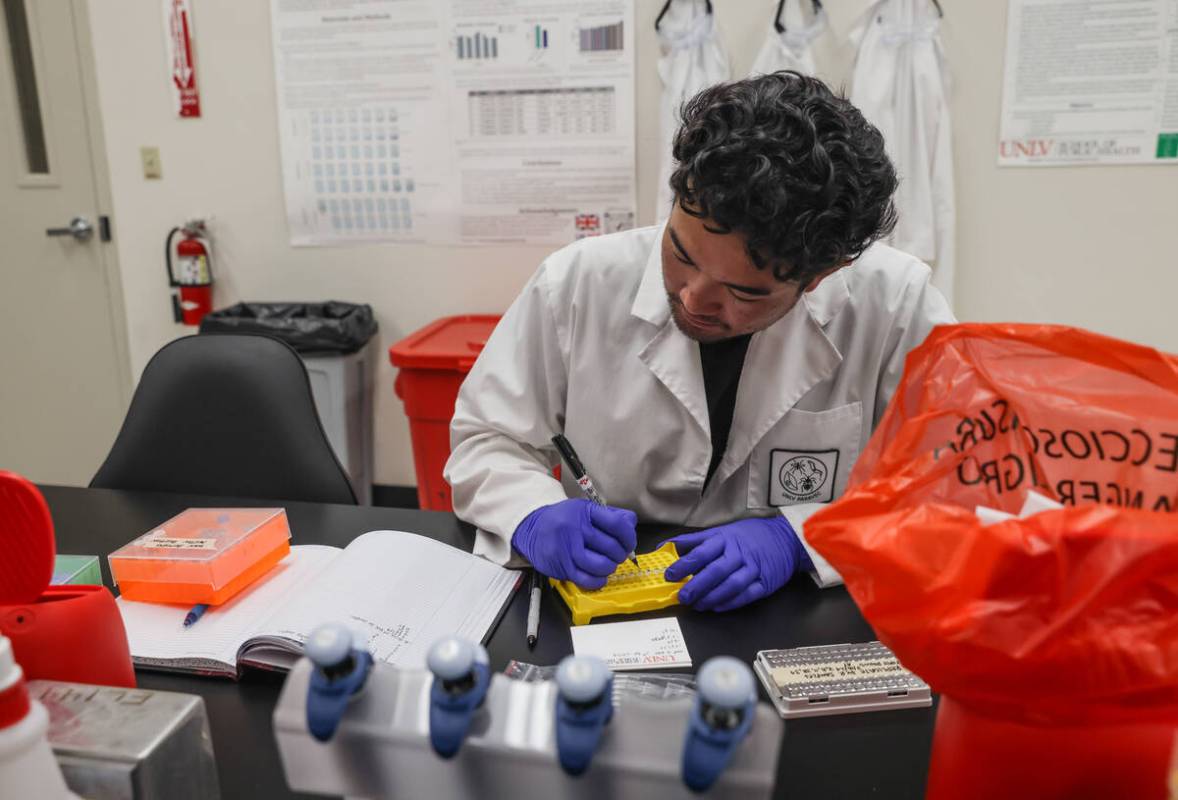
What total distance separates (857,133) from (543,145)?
5.33 feet

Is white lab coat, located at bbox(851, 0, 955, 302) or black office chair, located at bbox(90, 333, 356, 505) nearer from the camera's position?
black office chair, located at bbox(90, 333, 356, 505)

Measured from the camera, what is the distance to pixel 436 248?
8.43 feet

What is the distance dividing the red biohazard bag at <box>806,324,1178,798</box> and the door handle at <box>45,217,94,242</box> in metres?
3.04

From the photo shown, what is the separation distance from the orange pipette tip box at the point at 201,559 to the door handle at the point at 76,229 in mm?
2353

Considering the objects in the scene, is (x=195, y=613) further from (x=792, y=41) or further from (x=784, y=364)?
A: (x=792, y=41)

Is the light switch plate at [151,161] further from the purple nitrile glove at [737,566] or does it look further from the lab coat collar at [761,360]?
the purple nitrile glove at [737,566]

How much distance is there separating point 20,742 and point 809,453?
1031 millimetres

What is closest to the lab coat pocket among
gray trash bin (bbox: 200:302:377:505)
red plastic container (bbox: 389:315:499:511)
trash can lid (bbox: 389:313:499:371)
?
trash can lid (bbox: 389:313:499:371)

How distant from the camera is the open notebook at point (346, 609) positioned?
76 cm

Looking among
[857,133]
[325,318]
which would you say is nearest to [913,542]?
[857,133]

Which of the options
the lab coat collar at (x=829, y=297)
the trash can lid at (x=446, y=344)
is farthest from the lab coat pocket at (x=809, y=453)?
the trash can lid at (x=446, y=344)

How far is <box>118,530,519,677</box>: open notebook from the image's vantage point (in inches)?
30.0

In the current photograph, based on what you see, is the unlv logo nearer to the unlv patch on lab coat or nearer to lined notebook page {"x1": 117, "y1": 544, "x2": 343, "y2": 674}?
the unlv patch on lab coat

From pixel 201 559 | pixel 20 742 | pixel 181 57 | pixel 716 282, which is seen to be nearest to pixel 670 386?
pixel 716 282
